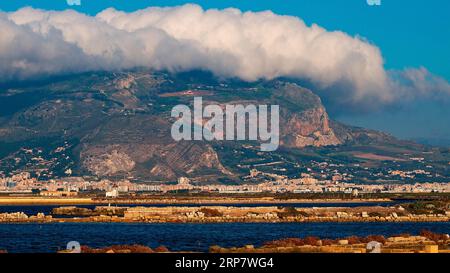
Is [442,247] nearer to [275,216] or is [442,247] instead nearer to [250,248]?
[250,248]

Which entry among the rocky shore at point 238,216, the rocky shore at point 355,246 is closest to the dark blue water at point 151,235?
the rocky shore at point 355,246

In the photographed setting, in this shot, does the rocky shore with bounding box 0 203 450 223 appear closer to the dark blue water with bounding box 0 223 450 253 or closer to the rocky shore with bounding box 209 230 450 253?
the dark blue water with bounding box 0 223 450 253

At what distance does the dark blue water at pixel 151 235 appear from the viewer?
89.3 meters

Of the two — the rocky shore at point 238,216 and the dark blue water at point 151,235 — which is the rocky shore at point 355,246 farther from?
the rocky shore at point 238,216

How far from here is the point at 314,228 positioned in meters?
121

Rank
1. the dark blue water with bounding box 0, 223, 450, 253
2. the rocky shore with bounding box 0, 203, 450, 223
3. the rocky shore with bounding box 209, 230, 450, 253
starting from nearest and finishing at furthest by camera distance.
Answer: the rocky shore with bounding box 209, 230, 450, 253
the dark blue water with bounding box 0, 223, 450, 253
the rocky shore with bounding box 0, 203, 450, 223

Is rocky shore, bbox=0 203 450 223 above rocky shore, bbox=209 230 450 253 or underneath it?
underneath

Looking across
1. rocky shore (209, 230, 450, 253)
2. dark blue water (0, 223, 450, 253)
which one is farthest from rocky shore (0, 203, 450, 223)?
Result: rocky shore (209, 230, 450, 253)

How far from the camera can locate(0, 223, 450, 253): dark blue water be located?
89312 millimetres

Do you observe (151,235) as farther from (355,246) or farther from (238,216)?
(238,216)

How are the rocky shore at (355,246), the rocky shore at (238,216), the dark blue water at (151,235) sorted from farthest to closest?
1. the rocky shore at (238,216)
2. the dark blue water at (151,235)
3. the rocky shore at (355,246)

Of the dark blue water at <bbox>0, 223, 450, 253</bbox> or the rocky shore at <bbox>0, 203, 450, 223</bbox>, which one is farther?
the rocky shore at <bbox>0, 203, 450, 223</bbox>
